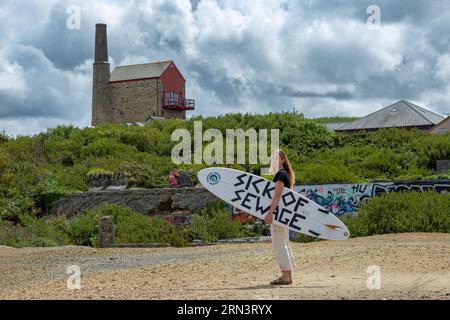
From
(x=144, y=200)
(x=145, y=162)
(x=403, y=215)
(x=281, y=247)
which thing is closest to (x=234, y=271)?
(x=281, y=247)

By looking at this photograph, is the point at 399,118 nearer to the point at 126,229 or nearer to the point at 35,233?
the point at 126,229

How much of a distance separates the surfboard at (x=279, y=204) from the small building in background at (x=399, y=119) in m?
33.6

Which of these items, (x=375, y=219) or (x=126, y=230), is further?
(x=126, y=230)

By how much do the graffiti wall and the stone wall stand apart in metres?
4.21

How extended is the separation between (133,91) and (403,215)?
144 feet

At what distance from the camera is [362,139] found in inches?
1553

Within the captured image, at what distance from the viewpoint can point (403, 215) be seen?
23.6 meters

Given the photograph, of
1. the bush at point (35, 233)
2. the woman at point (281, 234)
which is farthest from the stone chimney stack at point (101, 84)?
the woman at point (281, 234)

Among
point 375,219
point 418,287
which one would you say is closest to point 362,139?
point 375,219

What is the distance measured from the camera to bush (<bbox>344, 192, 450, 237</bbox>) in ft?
76.2

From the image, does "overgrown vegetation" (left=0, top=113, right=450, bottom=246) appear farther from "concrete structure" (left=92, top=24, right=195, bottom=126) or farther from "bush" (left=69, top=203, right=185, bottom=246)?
"concrete structure" (left=92, top=24, right=195, bottom=126)
